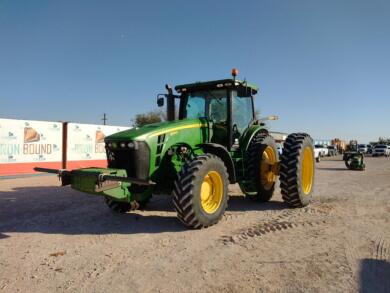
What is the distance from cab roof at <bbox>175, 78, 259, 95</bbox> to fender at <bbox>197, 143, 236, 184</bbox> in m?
1.39

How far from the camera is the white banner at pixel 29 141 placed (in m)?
14.9

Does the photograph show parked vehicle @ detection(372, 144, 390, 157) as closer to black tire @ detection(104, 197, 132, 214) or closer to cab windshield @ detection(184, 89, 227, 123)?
cab windshield @ detection(184, 89, 227, 123)

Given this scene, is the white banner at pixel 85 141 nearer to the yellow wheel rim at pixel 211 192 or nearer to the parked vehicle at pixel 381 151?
the yellow wheel rim at pixel 211 192

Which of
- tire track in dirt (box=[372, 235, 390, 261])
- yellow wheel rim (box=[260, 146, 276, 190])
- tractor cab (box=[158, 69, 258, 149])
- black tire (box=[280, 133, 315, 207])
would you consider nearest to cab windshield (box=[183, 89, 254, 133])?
tractor cab (box=[158, 69, 258, 149])

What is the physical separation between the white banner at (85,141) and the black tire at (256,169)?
39.8 ft

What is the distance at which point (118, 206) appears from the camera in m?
6.85

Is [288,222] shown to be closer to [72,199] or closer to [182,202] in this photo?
[182,202]

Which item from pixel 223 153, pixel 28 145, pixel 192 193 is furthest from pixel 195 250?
pixel 28 145

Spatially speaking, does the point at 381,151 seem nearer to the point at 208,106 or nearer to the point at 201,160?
the point at 208,106

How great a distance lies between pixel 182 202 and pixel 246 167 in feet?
8.05

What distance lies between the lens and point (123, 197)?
5672mm

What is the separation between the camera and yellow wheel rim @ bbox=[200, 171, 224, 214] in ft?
19.6

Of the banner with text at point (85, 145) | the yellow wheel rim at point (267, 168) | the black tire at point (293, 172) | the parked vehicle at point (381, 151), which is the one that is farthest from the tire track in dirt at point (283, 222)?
the parked vehicle at point (381, 151)

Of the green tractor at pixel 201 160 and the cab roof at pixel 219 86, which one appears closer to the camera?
the green tractor at pixel 201 160
